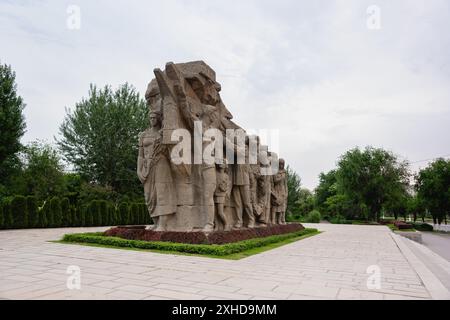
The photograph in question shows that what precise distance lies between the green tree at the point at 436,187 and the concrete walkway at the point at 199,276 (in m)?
34.9

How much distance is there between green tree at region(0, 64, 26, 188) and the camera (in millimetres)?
21141

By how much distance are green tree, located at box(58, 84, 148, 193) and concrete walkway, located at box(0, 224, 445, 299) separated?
2026 centimetres

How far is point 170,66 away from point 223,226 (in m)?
5.56

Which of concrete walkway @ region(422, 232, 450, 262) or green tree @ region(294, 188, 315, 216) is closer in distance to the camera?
concrete walkway @ region(422, 232, 450, 262)

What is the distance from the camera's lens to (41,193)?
93.1ft

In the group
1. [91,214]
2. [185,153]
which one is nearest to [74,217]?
[91,214]

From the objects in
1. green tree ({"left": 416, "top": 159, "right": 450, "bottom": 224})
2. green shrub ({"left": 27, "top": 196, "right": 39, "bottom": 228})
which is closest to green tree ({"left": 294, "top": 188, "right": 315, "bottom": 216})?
green tree ({"left": 416, "top": 159, "right": 450, "bottom": 224})

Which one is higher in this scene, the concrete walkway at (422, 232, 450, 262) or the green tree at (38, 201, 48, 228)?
the green tree at (38, 201, 48, 228)

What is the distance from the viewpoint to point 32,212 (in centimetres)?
1988

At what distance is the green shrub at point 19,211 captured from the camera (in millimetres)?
18953

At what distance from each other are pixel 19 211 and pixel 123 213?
7.50 m

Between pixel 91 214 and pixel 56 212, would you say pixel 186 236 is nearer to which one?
pixel 56 212

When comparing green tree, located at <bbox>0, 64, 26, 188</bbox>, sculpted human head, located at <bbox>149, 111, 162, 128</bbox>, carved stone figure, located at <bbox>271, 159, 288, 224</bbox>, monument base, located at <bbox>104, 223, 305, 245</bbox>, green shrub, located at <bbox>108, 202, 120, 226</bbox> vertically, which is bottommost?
green shrub, located at <bbox>108, 202, 120, 226</bbox>

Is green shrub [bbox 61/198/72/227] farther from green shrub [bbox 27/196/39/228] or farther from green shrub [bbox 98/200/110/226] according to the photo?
green shrub [bbox 98/200/110/226]
